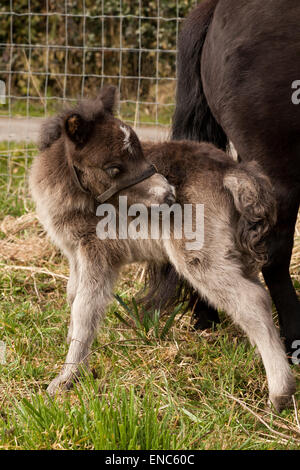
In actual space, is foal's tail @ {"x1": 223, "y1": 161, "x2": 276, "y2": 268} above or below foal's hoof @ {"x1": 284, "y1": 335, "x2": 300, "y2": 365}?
above

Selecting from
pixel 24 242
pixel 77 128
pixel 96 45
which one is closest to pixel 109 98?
pixel 77 128

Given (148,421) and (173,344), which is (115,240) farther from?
(148,421)

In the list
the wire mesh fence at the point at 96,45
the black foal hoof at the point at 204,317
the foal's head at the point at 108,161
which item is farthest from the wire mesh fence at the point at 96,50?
the foal's head at the point at 108,161

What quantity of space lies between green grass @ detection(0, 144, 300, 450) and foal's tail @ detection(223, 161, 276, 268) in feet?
1.72

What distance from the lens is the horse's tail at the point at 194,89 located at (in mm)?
3586

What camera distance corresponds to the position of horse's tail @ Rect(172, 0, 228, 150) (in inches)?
141

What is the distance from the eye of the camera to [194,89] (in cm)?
364

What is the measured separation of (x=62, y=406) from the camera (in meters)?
2.63

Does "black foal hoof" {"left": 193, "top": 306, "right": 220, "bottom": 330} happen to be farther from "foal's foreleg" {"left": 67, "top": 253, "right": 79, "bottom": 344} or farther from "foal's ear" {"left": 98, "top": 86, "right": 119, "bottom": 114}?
"foal's ear" {"left": 98, "top": 86, "right": 119, "bottom": 114}

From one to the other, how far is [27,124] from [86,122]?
4.35 metres

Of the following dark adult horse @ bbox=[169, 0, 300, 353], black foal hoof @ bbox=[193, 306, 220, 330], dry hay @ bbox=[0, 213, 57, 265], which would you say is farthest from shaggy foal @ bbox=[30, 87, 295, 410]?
dry hay @ bbox=[0, 213, 57, 265]

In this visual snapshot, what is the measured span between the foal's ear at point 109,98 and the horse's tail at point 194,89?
1.84 feet

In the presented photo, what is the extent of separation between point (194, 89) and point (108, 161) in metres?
0.91
